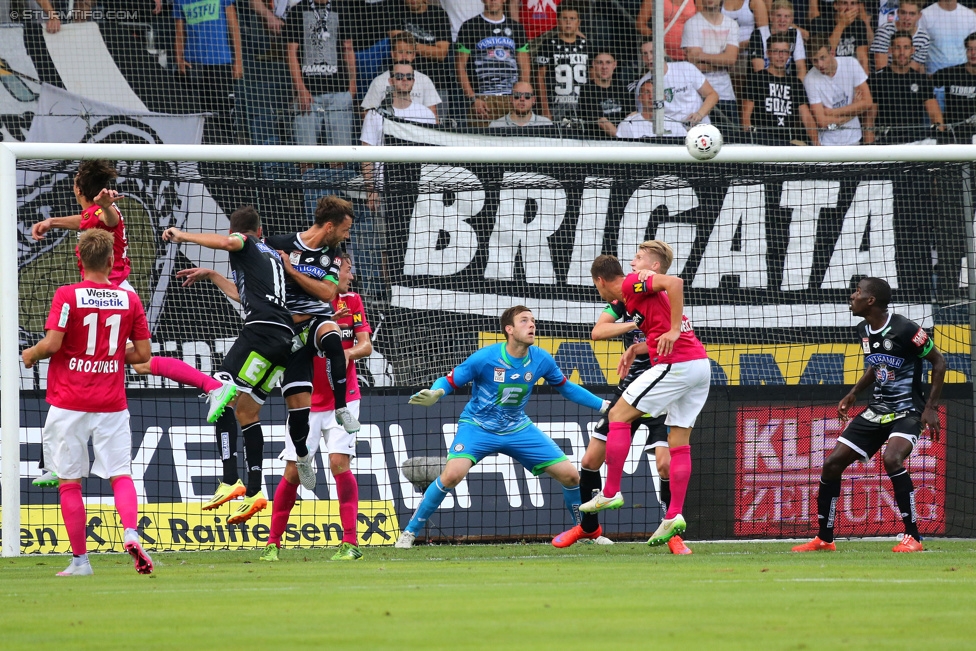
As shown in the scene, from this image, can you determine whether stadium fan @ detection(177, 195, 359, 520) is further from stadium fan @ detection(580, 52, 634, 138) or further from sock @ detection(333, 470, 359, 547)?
stadium fan @ detection(580, 52, 634, 138)

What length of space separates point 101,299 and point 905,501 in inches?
247

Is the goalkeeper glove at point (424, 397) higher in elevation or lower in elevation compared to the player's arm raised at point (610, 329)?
lower

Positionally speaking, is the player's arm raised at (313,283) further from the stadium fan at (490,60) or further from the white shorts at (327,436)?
the stadium fan at (490,60)

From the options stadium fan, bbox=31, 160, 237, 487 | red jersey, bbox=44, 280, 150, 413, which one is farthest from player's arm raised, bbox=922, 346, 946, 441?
red jersey, bbox=44, 280, 150, 413

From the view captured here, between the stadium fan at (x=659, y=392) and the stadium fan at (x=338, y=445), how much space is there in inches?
72.4

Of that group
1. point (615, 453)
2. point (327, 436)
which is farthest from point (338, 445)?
point (615, 453)

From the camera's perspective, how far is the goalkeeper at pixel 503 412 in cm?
1016

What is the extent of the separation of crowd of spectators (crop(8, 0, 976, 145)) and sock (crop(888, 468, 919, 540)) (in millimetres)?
6259

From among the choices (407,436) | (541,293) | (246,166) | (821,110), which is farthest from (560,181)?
(821,110)

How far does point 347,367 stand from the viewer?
1002cm

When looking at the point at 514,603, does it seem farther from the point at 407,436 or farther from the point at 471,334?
the point at 471,334

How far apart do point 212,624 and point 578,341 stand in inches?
311

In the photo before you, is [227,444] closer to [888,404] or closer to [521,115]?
[888,404]

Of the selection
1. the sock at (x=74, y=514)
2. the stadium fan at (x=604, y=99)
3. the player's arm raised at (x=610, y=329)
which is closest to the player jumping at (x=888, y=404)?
the player's arm raised at (x=610, y=329)
